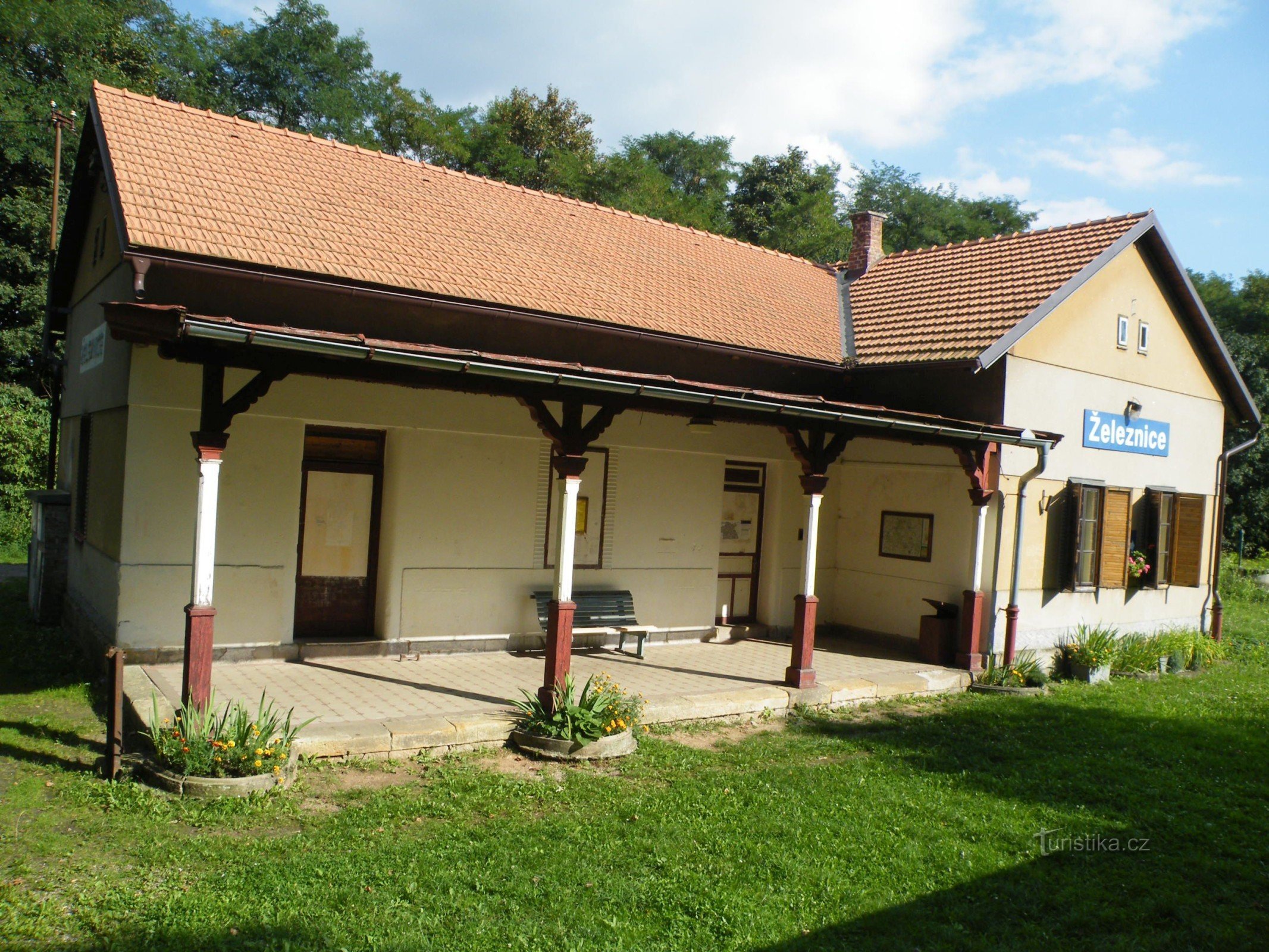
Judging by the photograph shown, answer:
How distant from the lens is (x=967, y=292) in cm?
1293

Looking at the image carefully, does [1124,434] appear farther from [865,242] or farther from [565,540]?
[565,540]

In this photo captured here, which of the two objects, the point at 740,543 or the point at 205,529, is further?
the point at 740,543

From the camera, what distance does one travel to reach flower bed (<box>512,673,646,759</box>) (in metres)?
7.25

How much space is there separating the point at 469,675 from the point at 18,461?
15.8m

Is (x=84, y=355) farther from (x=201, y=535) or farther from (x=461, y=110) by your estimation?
(x=461, y=110)

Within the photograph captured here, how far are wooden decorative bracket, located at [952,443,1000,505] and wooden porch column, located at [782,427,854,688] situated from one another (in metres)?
2.00

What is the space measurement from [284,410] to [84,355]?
3825 millimetres

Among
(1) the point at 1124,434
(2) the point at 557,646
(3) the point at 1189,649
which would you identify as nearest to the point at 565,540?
(2) the point at 557,646

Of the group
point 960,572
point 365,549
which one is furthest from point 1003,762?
point 365,549

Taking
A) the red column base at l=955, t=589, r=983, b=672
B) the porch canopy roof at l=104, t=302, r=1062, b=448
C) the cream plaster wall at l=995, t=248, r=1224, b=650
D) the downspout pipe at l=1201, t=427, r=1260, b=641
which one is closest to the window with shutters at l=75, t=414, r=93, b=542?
the porch canopy roof at l=104, t=302, r=1062, b=448

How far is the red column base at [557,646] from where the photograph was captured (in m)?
7.75

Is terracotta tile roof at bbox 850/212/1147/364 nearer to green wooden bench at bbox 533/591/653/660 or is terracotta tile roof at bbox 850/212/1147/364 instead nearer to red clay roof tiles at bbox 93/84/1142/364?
red clay roof tiles at bbox 93/84/1142/364

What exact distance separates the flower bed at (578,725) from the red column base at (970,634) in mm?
5180

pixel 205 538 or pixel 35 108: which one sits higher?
pixel 35 108
